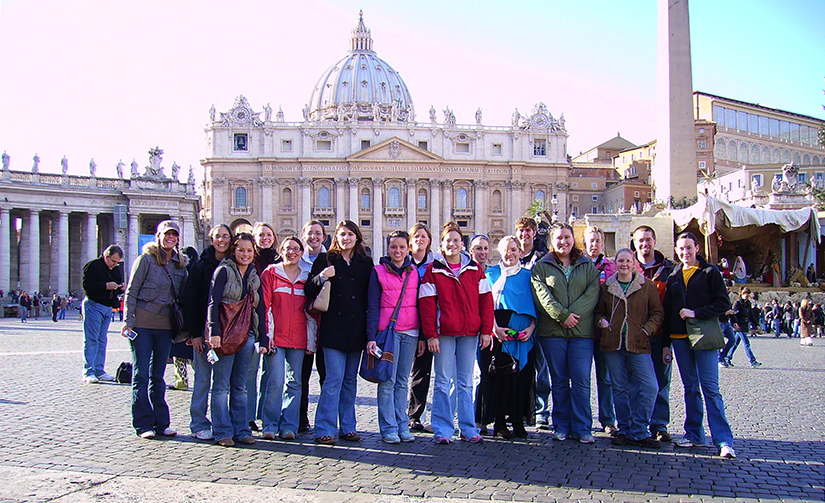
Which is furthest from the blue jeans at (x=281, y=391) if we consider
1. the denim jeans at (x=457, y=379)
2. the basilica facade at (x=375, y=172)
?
the basilica facade at (x=375, y=172)

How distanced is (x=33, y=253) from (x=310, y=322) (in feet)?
130

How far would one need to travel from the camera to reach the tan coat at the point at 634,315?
6363 mm

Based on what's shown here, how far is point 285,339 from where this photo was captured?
6.45 m

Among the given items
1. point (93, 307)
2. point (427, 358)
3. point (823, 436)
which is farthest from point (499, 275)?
point (93, 307)

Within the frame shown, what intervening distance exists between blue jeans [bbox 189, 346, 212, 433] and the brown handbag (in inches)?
10.1

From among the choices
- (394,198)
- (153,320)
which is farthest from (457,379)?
(394,198)

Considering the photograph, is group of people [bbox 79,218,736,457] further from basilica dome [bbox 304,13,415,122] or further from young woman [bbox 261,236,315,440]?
basilica dome [bbox 304,13,415,122]

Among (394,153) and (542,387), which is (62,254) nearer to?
(394,153)

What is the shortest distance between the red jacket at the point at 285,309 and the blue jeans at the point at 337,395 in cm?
31

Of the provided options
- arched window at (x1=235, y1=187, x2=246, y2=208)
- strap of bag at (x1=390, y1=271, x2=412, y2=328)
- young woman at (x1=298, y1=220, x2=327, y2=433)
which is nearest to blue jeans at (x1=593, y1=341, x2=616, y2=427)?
strap of bag at (x1=390, y1=271, x2=412, y2=328)

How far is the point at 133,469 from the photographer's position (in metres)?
5.07

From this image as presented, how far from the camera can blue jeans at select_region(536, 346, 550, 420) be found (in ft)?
23.3

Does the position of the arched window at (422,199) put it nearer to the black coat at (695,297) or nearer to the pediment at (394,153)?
the pediment at (394,153)

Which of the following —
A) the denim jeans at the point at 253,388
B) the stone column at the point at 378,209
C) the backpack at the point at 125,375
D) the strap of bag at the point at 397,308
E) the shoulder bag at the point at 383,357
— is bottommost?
the backpack at the point at 125,375
